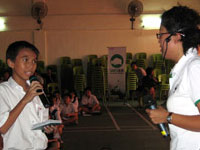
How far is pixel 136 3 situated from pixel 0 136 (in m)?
12.0

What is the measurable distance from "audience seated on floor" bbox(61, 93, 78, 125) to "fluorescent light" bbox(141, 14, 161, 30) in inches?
281

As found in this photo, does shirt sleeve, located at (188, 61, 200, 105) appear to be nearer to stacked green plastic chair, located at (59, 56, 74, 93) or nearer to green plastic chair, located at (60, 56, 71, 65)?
stacked green plastic chair, located at (59, 56, 74, 93)

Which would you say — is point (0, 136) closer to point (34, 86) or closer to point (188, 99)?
point (34, 86)

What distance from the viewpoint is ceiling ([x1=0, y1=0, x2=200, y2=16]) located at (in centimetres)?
1359

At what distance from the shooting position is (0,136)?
181 cm

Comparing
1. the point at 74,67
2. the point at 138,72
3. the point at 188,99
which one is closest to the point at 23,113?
the point at 188,99

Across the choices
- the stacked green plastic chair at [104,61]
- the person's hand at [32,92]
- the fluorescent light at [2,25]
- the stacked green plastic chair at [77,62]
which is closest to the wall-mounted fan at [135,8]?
the stacked green plastic chair at [104,61]

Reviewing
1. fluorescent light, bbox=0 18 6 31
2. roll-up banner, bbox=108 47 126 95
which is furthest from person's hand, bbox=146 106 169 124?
fluorescent light, bbox=0 18 6 31

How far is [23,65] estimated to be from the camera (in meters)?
1.90

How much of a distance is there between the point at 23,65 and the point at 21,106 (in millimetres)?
327

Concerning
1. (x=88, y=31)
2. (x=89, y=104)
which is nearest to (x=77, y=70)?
(x=88, y=31)

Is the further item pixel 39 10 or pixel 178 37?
pixel 39 10

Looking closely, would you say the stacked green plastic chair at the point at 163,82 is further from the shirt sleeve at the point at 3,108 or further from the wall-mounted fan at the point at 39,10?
the shirt sleeve at the point at 3,108

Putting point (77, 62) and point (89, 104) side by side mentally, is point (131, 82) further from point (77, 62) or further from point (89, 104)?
point (77, 62)
